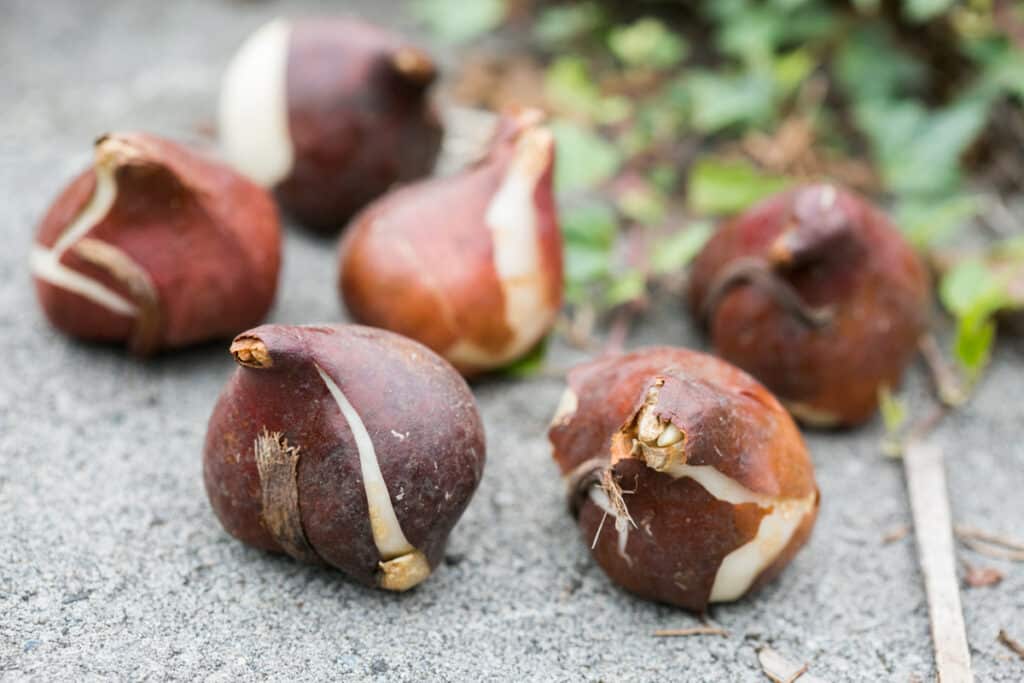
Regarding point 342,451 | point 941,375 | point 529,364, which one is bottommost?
point 941,375

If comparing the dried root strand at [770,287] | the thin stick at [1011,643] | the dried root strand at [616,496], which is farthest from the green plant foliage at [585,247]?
the thin stick at [1011,643]

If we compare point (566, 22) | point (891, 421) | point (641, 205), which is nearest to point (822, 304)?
point (891, 421)

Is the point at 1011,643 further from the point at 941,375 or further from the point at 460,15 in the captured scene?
the point at 460,15

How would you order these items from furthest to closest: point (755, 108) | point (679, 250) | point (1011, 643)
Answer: point (755, 108), point (679, 250), point (1011, 643)

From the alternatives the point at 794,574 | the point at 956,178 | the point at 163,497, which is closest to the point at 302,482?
the point at 163,497

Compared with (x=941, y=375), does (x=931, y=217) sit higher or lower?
higher

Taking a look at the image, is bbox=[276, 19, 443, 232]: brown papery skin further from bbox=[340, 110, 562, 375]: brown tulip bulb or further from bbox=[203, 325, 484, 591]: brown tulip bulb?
bbox=[203, 325, 484, 591]: brown tulip bulb

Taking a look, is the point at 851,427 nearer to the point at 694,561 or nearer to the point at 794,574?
the point at 794,574
